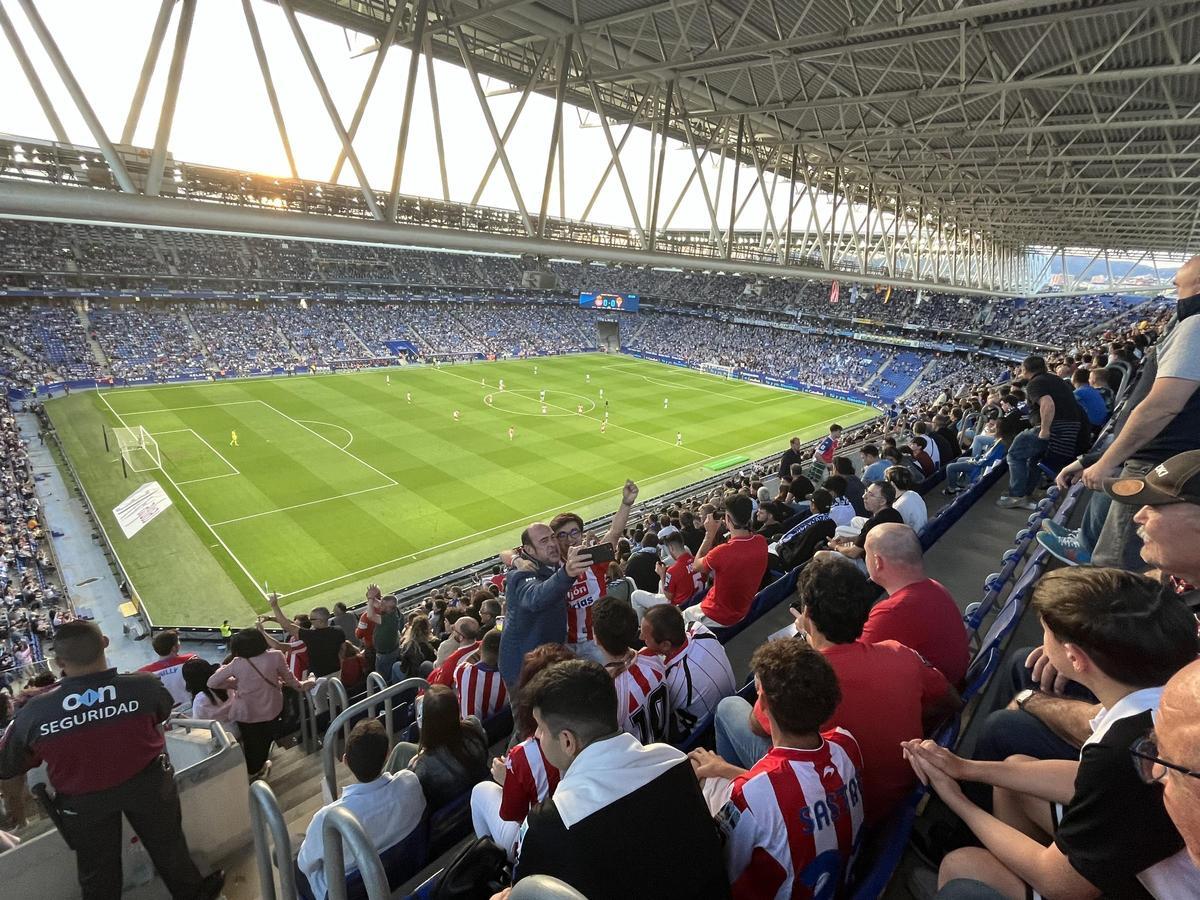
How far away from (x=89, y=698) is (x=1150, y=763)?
418cm

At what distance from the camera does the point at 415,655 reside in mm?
6953

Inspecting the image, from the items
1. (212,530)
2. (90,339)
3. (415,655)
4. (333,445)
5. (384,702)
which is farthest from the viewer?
(90,339)

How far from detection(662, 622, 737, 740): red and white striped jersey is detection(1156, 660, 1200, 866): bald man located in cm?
225

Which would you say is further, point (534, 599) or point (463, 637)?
point (463, 637)

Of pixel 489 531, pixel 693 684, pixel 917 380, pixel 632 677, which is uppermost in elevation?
pixel 632 677

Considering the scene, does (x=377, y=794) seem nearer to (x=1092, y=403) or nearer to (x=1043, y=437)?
(x=1043, y=437)

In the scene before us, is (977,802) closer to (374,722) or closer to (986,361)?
(374,722)

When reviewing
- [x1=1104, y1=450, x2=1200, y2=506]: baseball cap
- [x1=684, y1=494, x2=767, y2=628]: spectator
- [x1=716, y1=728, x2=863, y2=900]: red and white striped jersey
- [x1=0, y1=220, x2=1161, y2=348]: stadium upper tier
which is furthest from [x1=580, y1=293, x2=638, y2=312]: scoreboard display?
[x1=716, y1=728, x2=863, y2=900]: red and white striped jersey

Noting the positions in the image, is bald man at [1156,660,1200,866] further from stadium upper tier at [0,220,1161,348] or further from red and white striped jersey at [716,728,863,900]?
stadium upper tier at [0,220,1161,348]

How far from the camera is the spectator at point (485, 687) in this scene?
14.0 feet

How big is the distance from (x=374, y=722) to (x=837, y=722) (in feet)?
6.91

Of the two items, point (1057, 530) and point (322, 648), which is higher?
point (1057, 530)

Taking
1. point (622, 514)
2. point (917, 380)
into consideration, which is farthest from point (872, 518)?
point (917, 380)

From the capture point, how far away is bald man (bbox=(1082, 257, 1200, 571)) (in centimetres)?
309
